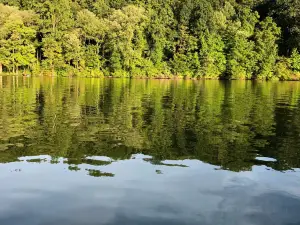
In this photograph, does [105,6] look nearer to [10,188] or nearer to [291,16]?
[291,16]

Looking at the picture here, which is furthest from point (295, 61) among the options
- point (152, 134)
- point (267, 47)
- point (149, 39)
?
point (152, 134)

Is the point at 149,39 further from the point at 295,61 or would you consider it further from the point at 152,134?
the point at 152,134

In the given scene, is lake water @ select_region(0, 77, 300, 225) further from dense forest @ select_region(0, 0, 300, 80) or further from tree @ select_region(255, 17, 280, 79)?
tree @ select_region(255, 17, 280, 79)

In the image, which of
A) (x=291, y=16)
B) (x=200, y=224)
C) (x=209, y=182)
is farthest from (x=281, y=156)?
(x=291, y=16)

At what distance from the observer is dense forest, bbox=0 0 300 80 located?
7775cm

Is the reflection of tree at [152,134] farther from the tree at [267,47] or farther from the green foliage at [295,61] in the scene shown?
the green foliage at [295,61]

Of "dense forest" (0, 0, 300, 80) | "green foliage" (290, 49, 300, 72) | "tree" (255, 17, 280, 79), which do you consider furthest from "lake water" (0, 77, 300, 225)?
"green foliage" (290, 49, 300, 72)

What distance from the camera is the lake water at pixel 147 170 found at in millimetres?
7637

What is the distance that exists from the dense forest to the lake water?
198 ft

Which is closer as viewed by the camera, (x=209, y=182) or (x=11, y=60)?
(x=209, y=182)

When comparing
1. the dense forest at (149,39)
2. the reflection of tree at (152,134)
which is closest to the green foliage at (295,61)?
the dense forest at (149,39)

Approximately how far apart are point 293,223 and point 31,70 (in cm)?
7746

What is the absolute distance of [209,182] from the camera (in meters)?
9.84

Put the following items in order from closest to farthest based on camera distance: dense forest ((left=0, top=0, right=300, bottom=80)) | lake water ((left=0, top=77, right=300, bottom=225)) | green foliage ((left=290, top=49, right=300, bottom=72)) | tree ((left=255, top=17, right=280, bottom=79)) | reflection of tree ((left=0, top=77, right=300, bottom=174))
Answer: lake water ((left=0, top=77, right=300, bottom=225)) < reflection of tree ((left=0, top=77, right=300, bottom=174)) < dense forest ((left=0, top=0, right=300, bottom=80)) < tree ((left=255, top=17, right=280, bottom=79)) < green foliage ((left=290, top=49, right=300, bottom=72))
